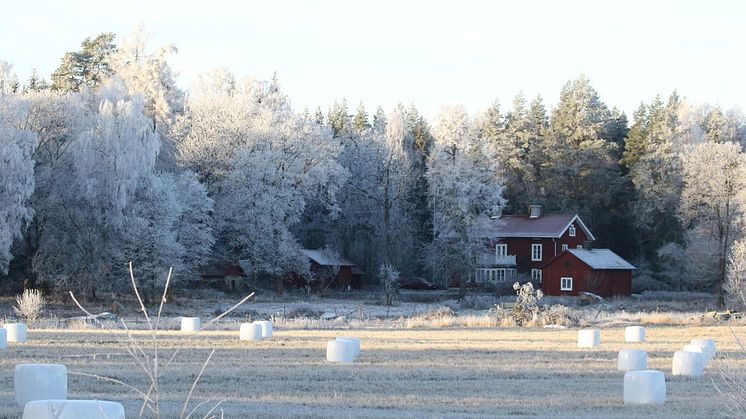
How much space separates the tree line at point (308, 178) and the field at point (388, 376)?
76.5ft

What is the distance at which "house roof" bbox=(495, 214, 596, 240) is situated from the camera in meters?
77.4

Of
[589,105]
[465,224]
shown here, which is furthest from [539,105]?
[465,224]

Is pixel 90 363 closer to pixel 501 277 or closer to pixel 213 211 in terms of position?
pixel 213 211

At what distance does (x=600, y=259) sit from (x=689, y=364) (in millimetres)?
51620

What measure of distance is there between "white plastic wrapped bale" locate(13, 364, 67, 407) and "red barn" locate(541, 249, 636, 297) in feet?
192

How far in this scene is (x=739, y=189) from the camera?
213 ft

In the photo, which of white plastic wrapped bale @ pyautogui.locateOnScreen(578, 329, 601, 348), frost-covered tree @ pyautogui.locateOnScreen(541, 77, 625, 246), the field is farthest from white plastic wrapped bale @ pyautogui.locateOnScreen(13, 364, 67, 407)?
frost-covered tree @ pyautogui.locateOnScreen(541, 77, 625, 246)

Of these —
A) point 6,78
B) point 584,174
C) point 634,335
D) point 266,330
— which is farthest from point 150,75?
point 634,335

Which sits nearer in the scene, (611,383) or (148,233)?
(611,383)

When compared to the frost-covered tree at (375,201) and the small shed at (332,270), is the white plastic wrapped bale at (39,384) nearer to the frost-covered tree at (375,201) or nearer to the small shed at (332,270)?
the small shed at (332,270)

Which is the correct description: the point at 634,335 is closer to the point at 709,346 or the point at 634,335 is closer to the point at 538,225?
the point at 709,346

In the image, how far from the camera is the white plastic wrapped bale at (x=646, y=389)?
16578mm

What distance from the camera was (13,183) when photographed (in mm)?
50969

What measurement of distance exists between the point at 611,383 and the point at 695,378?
2177 mm
